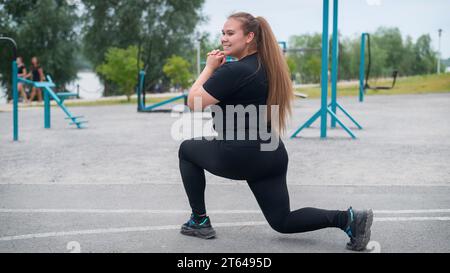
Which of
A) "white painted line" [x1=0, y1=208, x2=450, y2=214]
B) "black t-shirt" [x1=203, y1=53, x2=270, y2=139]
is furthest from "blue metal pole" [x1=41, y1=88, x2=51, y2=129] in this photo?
"black t-shirt" [x1=203, y1=53, x2=270, y2=139]

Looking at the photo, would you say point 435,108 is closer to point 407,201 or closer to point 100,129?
point 100,129

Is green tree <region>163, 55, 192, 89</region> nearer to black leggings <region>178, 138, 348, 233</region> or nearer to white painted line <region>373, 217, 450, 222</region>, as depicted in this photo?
white painted line <region>373, 217, 450, 222</region>

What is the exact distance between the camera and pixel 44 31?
35344 mm

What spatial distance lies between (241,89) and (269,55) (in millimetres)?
322

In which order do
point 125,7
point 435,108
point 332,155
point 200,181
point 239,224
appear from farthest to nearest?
1. point 125,7
2. point 435,108
3. point 332,155
4. point 239,224
5. point 200,181

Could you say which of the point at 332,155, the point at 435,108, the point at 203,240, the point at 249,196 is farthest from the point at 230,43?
the point at 435,108

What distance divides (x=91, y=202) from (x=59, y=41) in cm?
3215

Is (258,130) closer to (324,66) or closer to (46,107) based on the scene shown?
(324,66)

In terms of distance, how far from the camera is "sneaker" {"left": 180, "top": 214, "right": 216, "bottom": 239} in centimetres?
460

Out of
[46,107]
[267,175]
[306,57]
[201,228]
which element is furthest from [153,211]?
[306,57]

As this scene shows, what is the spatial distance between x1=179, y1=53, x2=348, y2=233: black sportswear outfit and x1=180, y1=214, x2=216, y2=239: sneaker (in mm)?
480

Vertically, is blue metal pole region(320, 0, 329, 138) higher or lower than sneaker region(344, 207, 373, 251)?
higher

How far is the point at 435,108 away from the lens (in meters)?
19.7

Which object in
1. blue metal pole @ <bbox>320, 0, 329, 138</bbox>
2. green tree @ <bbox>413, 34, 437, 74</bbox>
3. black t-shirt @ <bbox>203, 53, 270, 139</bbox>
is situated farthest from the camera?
green tree @ <bbox>413, 34, 437, 74</bbox>
